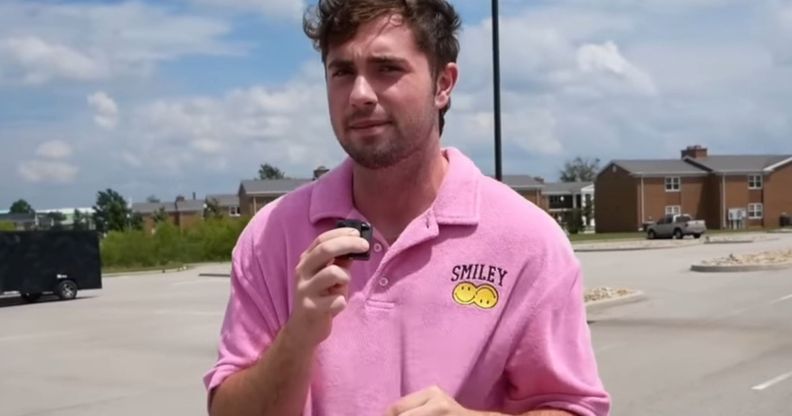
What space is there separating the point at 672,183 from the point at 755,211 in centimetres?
747

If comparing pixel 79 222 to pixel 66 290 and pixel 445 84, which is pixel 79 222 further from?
pixel 445 84

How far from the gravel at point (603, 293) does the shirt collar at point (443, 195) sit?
736 inches

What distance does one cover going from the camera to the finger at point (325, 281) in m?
2.02

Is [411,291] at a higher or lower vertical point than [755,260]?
higher

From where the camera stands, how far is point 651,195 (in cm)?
9081

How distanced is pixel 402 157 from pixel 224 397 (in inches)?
25.9

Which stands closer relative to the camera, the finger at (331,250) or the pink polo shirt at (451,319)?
the finger at (331,250)

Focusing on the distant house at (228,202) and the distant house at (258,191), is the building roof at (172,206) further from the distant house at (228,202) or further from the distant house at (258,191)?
the distant house at (258,191)

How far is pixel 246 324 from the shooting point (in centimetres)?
236

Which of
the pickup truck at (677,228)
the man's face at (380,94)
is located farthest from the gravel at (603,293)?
the pickup truck at (677,228)

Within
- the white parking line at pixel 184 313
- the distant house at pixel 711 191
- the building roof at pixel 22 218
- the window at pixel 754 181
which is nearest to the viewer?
the white parking line at pixel 184 313

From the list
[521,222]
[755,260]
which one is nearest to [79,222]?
[755,260]

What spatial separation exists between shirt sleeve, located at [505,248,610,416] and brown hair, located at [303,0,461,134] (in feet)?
1.77

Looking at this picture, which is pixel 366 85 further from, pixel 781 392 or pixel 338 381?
pixel 781 392
